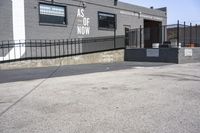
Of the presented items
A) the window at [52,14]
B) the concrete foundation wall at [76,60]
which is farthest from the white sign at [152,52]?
the window at [52,14]

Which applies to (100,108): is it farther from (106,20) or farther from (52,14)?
(106,20)

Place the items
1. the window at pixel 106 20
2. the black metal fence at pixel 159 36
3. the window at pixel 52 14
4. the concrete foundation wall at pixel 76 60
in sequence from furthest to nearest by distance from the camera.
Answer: the black metal fence at pixel 159 36 → the window at pixel 106 20 → the window at pixel 52 14 → the concrete foundation wall at pixel 76 60

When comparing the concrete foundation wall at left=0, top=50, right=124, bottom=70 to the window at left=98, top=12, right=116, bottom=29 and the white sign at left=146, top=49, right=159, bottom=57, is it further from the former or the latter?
the white sign at left=146, top=49, right=159, bottom=57

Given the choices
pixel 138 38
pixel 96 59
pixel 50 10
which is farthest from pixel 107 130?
pixel 138 38

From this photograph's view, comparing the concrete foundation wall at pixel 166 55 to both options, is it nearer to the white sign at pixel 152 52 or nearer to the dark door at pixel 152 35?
the white sign at pixel 152 52

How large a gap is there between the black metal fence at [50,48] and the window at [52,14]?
132 centimetres

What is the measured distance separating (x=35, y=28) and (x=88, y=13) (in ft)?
17.2

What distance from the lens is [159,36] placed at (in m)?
28.6

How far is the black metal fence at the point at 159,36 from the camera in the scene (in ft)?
78.8

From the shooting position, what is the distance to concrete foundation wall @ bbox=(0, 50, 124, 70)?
1579cm

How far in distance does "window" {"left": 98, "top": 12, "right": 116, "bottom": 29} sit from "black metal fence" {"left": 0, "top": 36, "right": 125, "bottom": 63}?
0.97 metres

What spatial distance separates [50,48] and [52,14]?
2.25 m

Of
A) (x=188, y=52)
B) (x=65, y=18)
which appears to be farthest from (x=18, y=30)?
(x=188, y=52)

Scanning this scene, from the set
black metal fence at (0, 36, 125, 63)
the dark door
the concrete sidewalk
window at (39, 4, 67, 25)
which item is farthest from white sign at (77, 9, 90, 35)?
the concrete sidewalk
